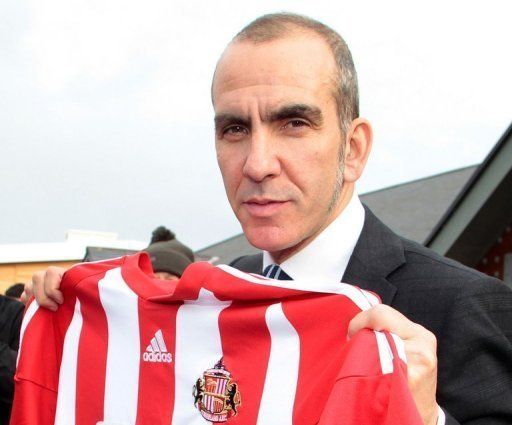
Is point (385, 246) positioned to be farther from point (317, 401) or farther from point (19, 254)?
point (19, 254)

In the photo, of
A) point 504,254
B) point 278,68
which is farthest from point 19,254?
point 278,68

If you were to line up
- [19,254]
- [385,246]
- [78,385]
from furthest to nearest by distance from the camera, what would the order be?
[19,254] < [78,385] < [385,246]

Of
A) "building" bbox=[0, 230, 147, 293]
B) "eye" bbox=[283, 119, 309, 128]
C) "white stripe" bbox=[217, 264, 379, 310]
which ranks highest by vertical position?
"building" bbox=[0, 230, 147, 293]

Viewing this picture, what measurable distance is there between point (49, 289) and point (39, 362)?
0.25m

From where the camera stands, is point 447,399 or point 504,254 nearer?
point 447,399

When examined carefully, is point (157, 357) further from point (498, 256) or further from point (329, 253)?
point (498, 256)

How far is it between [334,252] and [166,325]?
0.55 metres

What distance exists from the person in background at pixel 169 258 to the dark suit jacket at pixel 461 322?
2849 mm

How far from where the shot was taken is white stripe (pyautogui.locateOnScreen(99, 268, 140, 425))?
2414 millimetres

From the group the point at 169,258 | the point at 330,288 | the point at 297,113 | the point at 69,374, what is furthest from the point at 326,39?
the point at 169,258

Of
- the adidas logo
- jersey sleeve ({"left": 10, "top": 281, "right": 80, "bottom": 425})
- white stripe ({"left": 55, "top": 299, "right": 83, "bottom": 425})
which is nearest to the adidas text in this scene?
the adidas logo

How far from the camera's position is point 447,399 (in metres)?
1.94

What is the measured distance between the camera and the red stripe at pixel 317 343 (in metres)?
1.94

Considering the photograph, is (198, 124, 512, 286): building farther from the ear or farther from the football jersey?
the football jersey
